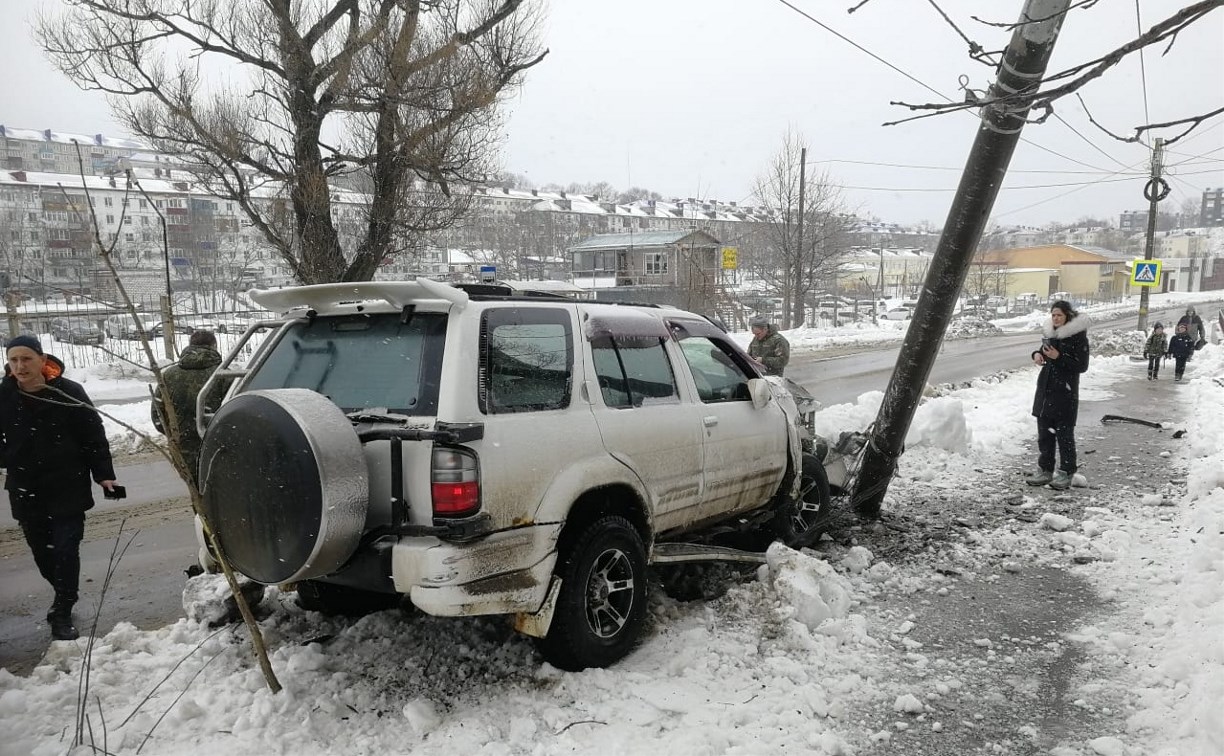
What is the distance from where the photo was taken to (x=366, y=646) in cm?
380

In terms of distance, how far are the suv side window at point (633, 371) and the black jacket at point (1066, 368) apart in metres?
4.93

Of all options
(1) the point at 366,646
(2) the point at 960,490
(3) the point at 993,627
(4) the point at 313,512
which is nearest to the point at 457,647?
(1) the point at 366,646

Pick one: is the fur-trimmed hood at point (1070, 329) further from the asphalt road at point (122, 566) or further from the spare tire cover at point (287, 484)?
the asphalt road at point (122, 566)

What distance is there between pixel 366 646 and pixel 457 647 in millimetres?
476

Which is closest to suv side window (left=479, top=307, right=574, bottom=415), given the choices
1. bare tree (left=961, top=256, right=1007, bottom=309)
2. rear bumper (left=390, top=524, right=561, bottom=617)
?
rear bumper (left=390, top=524, right=561, bottom=617)

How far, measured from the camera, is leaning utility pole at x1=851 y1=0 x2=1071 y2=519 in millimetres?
4978

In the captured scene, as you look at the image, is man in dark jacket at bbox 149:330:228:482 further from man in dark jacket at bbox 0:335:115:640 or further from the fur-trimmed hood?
the fur-trimmed hood

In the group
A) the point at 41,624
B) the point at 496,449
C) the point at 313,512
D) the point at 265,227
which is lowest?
the point at 41,624

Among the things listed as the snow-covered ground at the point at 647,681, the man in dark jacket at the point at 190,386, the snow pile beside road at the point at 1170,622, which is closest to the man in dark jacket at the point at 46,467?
the snow-covered ground at the point at 647,681

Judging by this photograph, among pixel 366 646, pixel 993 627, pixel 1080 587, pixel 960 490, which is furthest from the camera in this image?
pixel 960 490

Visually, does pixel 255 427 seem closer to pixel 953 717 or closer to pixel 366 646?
pixel 366 646

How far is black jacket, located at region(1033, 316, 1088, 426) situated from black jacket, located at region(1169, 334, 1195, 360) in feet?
34.7

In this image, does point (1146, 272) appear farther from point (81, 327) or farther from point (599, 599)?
point (81, 327)

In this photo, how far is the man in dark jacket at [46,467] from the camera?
430 cm
